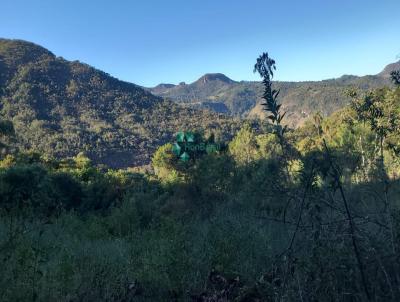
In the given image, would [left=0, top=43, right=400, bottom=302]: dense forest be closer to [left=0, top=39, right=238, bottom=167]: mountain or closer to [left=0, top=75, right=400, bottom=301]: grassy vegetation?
[left=0, top=75, right=400, bottom=301]: grassy vegetation

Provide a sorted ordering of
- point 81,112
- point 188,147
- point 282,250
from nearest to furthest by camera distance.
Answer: point 282,250
point 188,147
point 81,112

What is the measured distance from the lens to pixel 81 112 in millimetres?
106188

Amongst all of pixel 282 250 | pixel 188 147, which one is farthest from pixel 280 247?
pixel 188 147

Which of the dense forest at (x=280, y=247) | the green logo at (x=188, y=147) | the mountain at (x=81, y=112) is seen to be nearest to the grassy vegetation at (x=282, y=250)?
the dense forest at (x=280, y=247)

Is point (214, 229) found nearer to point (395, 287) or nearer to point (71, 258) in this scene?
point (71, 258)

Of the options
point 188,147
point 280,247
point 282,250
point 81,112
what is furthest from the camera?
point 81,112

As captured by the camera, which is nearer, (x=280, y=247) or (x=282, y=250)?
(x=282, y=250)

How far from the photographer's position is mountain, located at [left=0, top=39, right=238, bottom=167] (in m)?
82.2

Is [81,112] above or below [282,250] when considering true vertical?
below

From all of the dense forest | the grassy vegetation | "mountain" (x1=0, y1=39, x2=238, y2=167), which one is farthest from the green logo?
"mountain" (x1=0, y1=39, x2=238, y2=167)

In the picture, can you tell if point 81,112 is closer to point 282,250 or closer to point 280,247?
point 280,247

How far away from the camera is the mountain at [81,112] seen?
270 feet

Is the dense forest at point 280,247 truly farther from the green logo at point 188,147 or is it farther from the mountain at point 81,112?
the mountain at point 81,112

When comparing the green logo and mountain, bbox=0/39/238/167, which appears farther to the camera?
mountain, bbox=0/39/238/167
